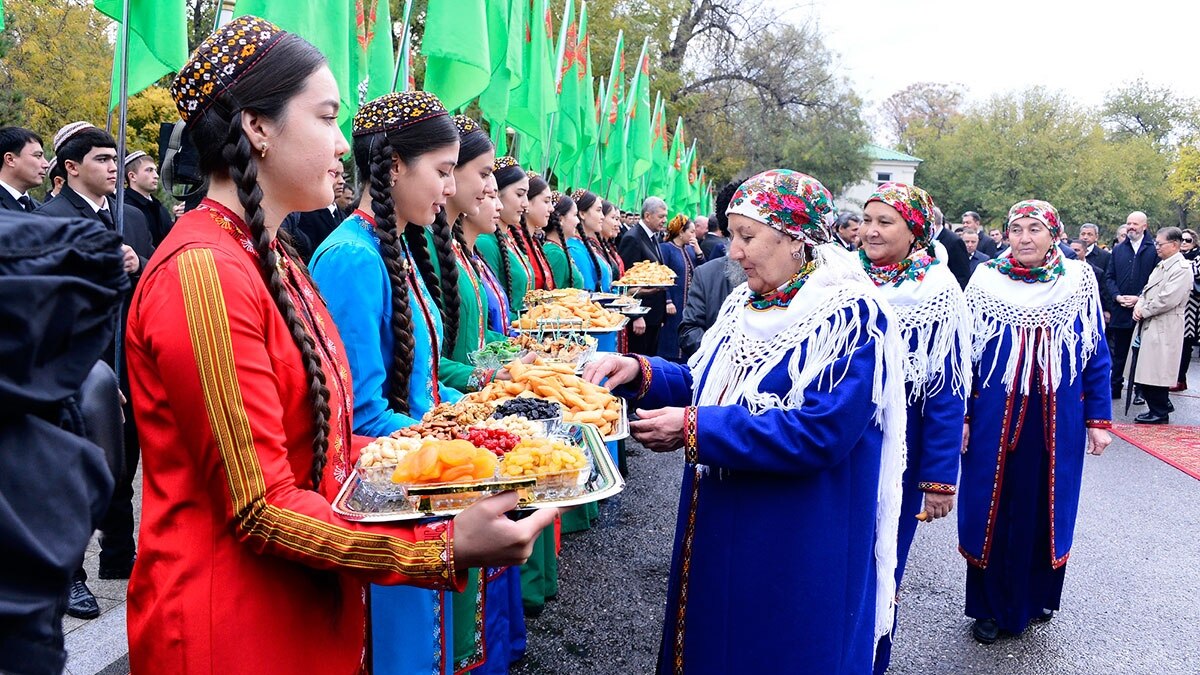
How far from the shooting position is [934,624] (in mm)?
4480

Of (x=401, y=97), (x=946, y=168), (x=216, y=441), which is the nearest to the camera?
(x=216, y=441)

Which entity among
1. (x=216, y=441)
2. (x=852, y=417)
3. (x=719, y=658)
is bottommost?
(x=719, y=658)

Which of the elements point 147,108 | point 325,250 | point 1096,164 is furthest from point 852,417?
point 1096,164

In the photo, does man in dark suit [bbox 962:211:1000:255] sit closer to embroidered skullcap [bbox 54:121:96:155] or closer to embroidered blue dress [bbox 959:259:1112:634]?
embroidered blue dress [bbox 959:259:1112:634]

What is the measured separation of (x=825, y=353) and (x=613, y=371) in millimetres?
808

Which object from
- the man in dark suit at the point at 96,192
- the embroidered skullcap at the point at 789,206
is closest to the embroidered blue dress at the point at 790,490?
the embroidered skullcap at the point at 789,206

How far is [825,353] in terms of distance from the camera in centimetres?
242

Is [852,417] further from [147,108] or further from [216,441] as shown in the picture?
[147,108]

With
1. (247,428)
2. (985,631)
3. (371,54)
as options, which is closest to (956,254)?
(985,631)

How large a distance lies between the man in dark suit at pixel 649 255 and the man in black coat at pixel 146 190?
16.0 feet

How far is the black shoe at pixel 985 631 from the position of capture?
14.1 feet

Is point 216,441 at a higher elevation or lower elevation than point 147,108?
lower

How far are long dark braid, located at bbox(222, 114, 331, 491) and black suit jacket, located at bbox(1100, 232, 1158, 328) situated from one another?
13.0 meters

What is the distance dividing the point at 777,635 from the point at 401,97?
2070 millimetres
